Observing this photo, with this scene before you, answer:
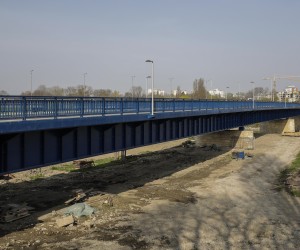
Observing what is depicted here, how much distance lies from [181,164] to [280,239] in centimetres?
2154

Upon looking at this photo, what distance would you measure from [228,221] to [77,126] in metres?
9.48

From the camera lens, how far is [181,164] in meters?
38.4

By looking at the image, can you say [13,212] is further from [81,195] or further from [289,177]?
[289,177]

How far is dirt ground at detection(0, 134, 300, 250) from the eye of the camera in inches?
657

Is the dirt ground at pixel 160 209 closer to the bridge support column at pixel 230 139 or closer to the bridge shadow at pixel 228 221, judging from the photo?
the bridge shadow at pixel 228 221

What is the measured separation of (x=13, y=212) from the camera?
800 inches

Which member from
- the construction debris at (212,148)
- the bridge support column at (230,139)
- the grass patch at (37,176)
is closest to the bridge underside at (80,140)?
the grass patch at (37,176)

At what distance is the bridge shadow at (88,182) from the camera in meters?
22.1

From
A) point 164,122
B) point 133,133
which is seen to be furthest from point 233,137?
point 133,133

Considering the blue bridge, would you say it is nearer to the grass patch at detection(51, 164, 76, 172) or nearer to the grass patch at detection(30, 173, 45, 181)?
the grass patch at detection(30, 173, 45, 181)

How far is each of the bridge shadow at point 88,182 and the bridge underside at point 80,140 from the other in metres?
3.42

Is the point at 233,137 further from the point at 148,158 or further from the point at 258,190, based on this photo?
the point at 258,190

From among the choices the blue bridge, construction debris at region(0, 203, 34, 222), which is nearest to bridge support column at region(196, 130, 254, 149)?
the blue bridge

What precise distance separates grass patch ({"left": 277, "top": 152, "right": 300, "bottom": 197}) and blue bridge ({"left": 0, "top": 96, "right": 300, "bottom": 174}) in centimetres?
928
